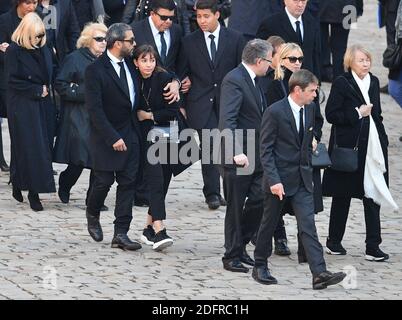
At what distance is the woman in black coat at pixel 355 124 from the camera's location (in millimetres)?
14430

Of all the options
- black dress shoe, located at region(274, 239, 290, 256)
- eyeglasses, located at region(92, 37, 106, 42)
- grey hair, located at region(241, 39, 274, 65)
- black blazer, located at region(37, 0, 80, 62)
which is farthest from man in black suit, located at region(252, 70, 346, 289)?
black blazer, located at region(37, 0, 80, 62)

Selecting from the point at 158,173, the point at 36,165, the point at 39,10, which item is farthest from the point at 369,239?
the point at 39,10

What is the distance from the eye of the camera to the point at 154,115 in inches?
578

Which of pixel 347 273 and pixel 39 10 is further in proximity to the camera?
pixel 39 10

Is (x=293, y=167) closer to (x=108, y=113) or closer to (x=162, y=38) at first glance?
(x=108, y=113)

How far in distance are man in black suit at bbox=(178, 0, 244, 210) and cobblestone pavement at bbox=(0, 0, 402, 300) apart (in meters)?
1.04

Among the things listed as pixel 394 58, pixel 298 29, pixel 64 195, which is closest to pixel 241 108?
pixel 298 29

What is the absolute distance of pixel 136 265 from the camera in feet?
46.1

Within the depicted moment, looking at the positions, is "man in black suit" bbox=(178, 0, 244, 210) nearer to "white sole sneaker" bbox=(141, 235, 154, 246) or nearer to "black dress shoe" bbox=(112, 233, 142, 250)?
"white sole sneaker" bbox=(141, 235, 154, 246)

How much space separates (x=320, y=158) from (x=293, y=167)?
2.96ft

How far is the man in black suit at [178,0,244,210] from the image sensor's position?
16.2 metres

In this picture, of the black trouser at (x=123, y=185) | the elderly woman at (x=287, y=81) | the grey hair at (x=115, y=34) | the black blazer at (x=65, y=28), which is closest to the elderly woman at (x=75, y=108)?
the black blazer at (x=65, y=28)

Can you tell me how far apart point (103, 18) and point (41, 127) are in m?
2.62
